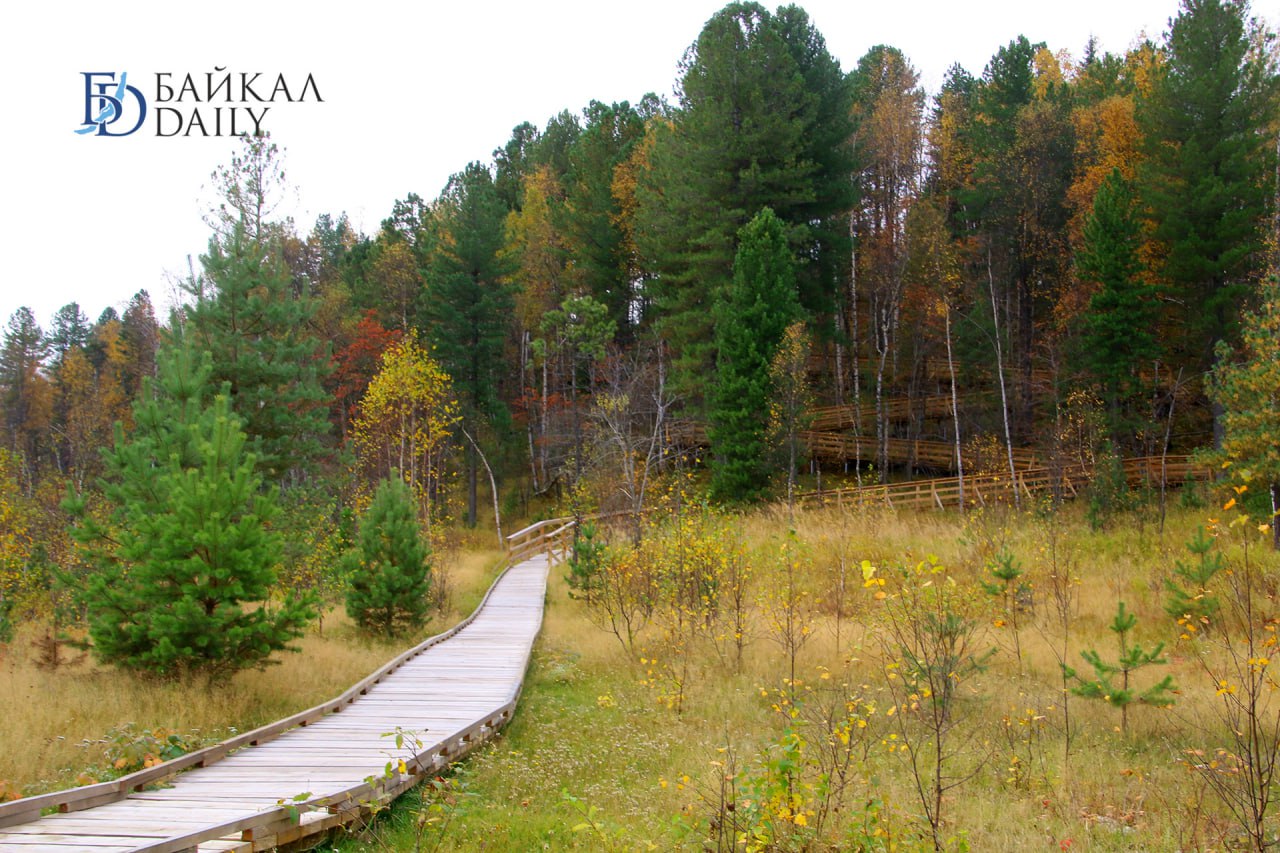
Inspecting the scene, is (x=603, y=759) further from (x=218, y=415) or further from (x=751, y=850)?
(x=218, y=415)

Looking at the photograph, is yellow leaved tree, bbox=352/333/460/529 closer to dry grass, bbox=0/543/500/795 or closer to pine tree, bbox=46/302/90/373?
dry grass, bbox=0/543/500/795

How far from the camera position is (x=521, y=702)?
1113cm

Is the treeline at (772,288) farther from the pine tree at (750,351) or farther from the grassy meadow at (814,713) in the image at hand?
the grassy meadow at (814,713)

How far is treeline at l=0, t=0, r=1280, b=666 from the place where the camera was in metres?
24.5

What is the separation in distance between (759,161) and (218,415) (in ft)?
78.3

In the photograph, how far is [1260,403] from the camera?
1503cm

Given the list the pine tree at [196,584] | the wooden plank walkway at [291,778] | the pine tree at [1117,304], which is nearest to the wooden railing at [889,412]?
the pine tree at [1117,304]

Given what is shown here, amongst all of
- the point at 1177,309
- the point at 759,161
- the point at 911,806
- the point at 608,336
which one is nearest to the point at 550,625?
the point at 911,806

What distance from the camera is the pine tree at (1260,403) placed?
14.5 metres

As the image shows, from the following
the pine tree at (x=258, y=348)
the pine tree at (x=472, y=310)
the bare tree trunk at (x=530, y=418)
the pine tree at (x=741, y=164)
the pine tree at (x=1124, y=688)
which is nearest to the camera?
the pine tree at (x=1124, y=688)

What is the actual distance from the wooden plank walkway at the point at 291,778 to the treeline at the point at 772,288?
7.47 meters

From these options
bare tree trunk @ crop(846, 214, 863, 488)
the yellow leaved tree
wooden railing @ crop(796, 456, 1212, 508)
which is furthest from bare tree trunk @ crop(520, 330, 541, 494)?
wooden railing @ crop(796, 456, 1212, 508)

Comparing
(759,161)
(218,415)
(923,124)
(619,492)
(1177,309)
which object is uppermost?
(923,124)

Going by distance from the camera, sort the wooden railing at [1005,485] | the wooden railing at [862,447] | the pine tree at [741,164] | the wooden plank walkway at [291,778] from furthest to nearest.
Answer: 1. the wooden railing at [862,447]
2. the pine tree at [741,164]
3. the wooden railing at [1005,485]
4. the wooden plank walkway at [291,778]
